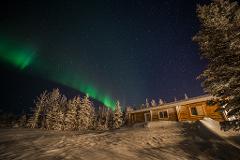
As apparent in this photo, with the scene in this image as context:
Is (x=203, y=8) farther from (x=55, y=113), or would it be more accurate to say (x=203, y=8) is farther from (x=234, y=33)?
(x=55, y=113)

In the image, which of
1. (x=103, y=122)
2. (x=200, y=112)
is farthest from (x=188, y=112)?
(x=103, y=122)

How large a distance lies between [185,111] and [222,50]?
14129 millimetres

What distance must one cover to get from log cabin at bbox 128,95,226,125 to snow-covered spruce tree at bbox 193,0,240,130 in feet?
30.7

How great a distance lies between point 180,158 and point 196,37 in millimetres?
8476

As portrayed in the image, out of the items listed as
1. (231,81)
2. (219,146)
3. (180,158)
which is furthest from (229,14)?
(180,158)

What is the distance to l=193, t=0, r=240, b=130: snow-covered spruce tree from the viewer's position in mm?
8219

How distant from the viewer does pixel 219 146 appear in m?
8.74

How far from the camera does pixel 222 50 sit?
9.05 m

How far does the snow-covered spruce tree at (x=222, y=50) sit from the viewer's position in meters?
8.22

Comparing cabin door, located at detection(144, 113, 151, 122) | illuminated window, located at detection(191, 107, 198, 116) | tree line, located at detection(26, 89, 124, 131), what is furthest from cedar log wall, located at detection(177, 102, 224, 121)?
tree line, located at detection(26, 89, 124, 131)

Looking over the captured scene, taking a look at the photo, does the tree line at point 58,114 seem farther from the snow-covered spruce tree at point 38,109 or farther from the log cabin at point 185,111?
the log cabin at point 185,111

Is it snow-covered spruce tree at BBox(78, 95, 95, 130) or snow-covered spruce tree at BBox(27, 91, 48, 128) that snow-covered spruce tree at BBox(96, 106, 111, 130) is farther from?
snow-covered spruce tree at BBox(27, 91, 48, 128)

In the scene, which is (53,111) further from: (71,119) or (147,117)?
(147,117)

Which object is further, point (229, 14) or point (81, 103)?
point (81, 103)
